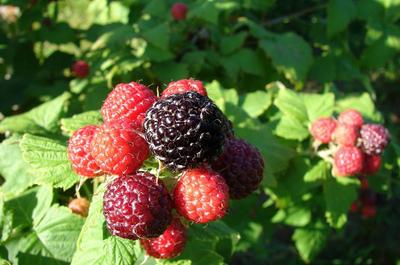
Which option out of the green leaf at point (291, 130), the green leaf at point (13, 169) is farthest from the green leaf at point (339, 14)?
the green leaf at point (13, 169)

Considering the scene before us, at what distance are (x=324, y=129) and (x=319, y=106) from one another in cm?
32

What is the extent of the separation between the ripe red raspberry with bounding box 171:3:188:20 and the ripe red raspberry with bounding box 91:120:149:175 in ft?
6.61

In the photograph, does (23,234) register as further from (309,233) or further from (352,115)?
(309,233)

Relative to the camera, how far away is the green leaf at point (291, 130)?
7.97 feet

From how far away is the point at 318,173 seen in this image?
2.39 m

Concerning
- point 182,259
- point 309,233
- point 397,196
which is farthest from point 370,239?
point 182,259

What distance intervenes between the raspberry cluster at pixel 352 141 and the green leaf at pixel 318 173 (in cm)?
10

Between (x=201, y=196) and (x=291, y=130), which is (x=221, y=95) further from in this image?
(x=201, y=196)

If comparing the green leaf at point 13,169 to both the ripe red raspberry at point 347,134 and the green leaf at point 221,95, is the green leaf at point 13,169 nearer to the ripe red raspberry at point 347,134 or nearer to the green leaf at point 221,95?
the green leaf at point 221,95

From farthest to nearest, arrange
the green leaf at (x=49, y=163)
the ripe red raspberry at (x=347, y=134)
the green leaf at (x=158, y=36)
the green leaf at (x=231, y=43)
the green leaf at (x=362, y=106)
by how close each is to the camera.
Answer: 1. the green leaf at (x=231, y=43)
2. the green leaf at (x=158, y=36)
3. the green leaf at (x=362, y=106)
4. the ripe red raspberry at (x=347, y=134)
5. the green leaf at (x=49, y=163)

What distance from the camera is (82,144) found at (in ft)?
4.81

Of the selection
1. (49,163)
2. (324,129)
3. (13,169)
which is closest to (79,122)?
(49,163)

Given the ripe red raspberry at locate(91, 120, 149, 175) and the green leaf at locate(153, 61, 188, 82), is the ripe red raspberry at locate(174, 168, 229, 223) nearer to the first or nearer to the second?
the ripe red raspberry at locate(91, 120, 149, 175)

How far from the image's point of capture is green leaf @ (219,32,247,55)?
3.22 meters
